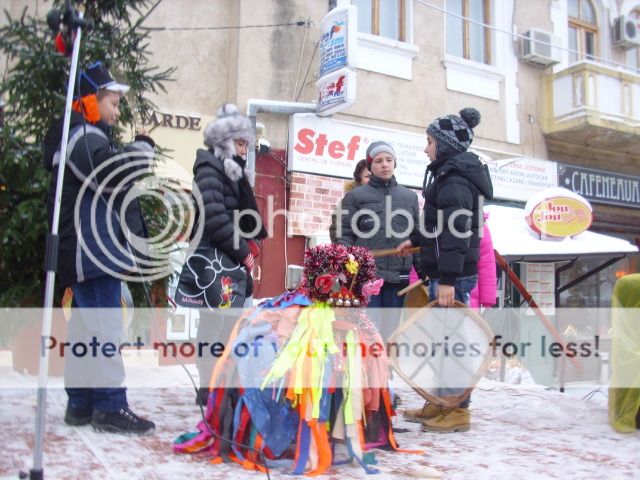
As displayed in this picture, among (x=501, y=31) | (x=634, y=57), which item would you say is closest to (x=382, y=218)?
(x=501, y=31)

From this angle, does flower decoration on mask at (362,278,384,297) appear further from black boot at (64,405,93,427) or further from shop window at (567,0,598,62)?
shop window at (567,0,598,62)

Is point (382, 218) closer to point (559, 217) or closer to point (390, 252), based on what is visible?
point (390, 252)

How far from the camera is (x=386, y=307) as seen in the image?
15.1 feet

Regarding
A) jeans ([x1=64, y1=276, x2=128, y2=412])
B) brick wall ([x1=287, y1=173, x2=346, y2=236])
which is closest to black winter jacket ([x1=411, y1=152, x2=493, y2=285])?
jeans ([x1=64, y1=276, x2=128, y2=412])

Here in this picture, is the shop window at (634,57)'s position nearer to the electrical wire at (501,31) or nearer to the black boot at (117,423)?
the electrical wire at (501,31)

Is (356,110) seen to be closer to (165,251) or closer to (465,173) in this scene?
(165,251)

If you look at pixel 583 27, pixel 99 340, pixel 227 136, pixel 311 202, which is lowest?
pixel 99 340

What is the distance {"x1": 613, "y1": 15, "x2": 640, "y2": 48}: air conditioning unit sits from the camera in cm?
1374

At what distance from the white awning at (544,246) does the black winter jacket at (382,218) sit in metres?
2.89

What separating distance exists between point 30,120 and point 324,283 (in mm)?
3174

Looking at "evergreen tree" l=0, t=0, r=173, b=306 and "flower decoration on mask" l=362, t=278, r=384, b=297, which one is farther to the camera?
"evergreen tree" l=0, t=0, r=173, b=306

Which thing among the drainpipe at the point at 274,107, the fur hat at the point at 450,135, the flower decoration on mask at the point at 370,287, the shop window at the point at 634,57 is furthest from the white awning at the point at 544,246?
the shop window at the point at 634,57

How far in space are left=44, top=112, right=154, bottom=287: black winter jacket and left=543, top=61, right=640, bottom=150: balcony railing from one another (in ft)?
34.5

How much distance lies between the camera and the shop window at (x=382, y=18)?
35.7 ft
